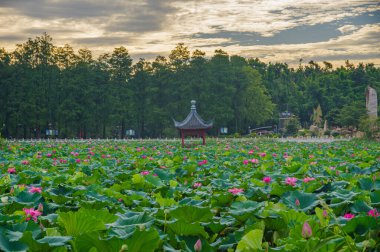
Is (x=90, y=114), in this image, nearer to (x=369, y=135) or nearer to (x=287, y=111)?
(x=369, y=135)

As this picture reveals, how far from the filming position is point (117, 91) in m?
49.5

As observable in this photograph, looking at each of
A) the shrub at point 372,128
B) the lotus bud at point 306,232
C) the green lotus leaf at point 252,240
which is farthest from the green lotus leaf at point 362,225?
the shrub at point 372,128

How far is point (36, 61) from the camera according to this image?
49.7 meters

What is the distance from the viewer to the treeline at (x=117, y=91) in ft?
153

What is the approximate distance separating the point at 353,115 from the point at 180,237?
52.1 m

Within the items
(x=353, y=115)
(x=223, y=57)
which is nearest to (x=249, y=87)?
(x=223, y=57)

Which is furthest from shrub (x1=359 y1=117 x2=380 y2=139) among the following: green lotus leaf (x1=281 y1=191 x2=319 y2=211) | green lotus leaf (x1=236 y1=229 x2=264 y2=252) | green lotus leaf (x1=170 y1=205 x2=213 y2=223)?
green lotus leaf (x1=236 y1=229 x2=264 y2=252)

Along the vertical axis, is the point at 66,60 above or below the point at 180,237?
above

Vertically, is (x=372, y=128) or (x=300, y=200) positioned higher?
(x=300, y=200)

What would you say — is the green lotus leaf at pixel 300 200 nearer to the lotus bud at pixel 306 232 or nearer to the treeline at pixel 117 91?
the lotus bud at pixel 306 232

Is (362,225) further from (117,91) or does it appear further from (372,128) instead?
(117,91)

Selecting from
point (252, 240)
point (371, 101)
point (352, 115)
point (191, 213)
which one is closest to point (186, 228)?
point (191, 213)

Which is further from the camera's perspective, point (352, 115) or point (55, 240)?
point (352, 115)

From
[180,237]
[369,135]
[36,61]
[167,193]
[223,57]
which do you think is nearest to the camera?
[180,237]
